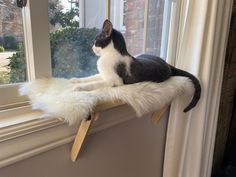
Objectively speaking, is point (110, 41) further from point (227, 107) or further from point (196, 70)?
point (227, 107)

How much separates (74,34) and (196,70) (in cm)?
65

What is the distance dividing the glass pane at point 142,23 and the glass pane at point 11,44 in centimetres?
44

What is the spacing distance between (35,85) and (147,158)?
2.58 ft

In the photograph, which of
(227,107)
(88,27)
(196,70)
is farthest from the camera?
(227,107)

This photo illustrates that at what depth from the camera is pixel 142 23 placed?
1.14 m

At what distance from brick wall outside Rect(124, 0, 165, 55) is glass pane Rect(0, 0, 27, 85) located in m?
0.53

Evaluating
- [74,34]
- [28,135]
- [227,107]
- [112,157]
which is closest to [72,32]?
[74,34]

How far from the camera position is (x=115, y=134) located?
100cm

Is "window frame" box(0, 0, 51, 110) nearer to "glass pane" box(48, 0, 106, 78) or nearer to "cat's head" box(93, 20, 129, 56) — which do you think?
"glass pane" box(48, 0, 106, 78)

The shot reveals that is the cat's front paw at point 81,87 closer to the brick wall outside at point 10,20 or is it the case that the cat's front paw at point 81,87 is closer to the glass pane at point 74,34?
the glass pane at point 74,34

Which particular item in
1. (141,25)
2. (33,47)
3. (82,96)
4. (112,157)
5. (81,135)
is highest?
(141,25)

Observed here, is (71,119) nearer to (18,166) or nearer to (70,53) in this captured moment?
(18,166)

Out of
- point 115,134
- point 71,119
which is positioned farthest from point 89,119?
point 115,134

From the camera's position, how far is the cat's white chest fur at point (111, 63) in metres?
0.82
